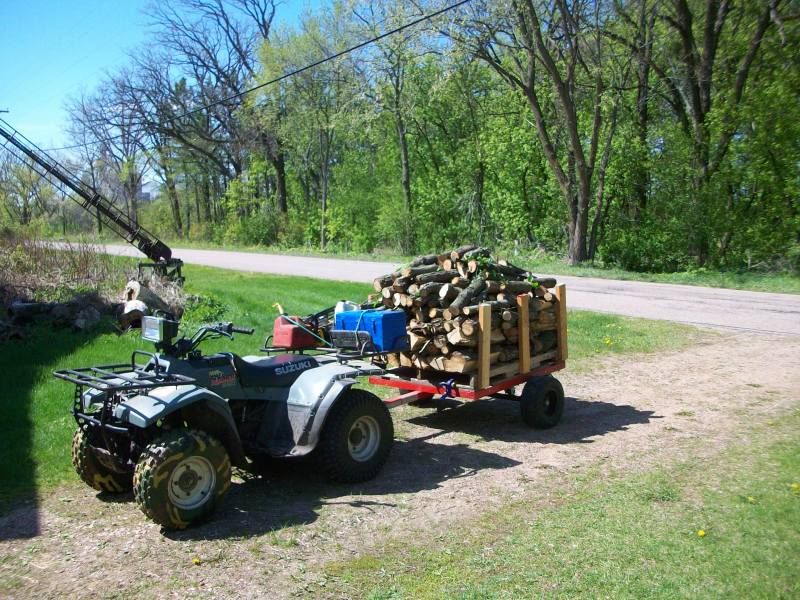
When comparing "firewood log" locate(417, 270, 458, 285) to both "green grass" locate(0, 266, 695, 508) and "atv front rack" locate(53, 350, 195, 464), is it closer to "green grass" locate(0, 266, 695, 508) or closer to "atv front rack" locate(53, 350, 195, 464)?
"atv front rack" locate(53, 350, 195, 464)

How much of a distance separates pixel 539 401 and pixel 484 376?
76 cm

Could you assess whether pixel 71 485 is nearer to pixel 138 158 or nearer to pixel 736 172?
pixel 736 172

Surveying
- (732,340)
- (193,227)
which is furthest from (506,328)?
(193,227)

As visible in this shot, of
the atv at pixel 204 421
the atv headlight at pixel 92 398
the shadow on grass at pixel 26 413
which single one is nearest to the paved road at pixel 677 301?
the shadow on grass at pixel 26 413

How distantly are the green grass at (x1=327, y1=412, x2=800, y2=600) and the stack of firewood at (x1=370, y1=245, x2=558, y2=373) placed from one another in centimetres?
176

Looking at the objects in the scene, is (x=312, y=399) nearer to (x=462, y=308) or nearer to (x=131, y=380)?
(x=131, y=380)

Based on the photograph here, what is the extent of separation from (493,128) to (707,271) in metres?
12.3

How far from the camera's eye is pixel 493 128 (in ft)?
102

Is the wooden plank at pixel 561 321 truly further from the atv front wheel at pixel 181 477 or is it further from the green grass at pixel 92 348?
the atv front wheel at pixel 181 477

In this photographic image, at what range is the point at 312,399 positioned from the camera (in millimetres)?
5438

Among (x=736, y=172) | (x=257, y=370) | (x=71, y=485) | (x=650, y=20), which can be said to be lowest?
(x=71, y=485)

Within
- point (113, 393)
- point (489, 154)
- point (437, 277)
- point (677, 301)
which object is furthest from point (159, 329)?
point (489, 154)

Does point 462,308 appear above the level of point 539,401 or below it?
above

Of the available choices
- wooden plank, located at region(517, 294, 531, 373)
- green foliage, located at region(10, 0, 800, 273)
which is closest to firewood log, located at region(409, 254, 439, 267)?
wooden plank, located at region(517, 294, 531, 373)
